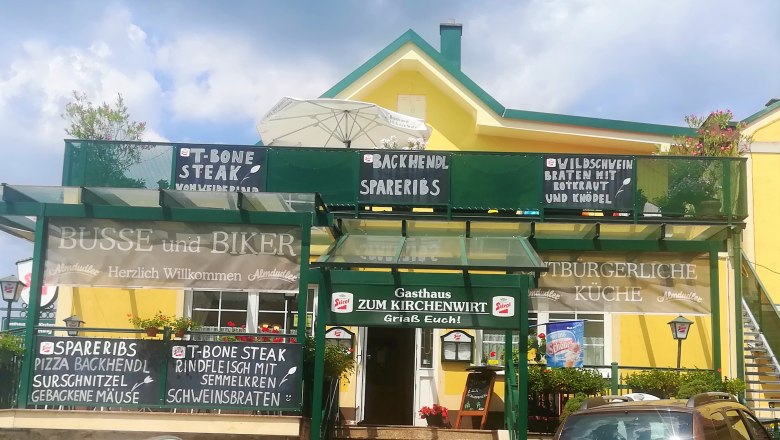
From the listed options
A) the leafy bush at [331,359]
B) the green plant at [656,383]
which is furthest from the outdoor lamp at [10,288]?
the green plant at [656,383]

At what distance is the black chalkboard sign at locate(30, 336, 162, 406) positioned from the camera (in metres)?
12.0

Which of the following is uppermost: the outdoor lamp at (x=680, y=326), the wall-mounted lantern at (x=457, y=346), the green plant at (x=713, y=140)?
the green plant at (x=713, y=140)

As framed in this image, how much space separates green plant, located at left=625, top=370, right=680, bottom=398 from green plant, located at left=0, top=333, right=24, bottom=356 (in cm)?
867

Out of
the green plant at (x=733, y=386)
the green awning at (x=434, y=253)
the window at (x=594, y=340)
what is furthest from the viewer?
the window at (x=594, y=340)

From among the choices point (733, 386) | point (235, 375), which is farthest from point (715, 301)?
point (235, 375)

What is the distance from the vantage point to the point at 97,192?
12.9m

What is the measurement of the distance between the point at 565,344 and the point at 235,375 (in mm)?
5427

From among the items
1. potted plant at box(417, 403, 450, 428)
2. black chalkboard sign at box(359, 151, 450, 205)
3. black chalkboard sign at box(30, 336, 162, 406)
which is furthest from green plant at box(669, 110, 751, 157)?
black chalkboard sign at box(30, 336, 162, 406)

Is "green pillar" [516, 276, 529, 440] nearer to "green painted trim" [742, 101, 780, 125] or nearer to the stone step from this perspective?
the stone step

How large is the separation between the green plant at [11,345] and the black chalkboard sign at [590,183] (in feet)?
27.0

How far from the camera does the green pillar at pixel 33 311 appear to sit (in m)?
12.0

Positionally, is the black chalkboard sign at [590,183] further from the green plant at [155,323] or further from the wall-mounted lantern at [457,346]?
the green plant at [155,323]

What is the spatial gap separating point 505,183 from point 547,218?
2.91 ft

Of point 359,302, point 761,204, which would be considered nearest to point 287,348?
point 359,302
